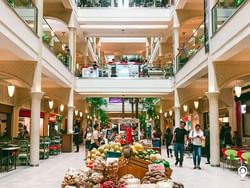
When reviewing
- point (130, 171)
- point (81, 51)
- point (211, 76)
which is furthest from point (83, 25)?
point (130, 171)

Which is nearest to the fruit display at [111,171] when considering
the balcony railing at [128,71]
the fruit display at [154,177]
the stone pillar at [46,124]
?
the fruit display at [154,177]

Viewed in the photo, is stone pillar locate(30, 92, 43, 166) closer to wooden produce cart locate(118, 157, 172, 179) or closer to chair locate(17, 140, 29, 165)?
chair locate(17, 140, 29, 165)

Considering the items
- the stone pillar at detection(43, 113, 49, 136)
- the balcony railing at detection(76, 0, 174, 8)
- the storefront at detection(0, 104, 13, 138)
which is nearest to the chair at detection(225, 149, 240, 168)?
the storefront at detection(0, 104, 13, 138)

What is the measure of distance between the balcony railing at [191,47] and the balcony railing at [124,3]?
456 centimetres

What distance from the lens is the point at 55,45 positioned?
58.7ft

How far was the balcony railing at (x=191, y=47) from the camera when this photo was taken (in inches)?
638

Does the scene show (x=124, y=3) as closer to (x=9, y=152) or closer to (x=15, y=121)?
(x=15, y=121)

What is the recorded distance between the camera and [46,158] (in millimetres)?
17078

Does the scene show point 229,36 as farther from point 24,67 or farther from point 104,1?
→ point 104,1

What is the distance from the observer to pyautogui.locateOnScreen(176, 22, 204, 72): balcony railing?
638 inches

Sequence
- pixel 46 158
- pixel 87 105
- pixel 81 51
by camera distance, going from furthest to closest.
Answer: pixel 87 105
pixel 81 51
pixel 46 158

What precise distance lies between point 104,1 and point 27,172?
14.8 m

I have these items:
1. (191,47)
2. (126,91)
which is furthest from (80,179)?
(126,91)

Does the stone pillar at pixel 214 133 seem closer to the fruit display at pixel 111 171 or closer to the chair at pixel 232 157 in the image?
the chair at pixel 232 157
